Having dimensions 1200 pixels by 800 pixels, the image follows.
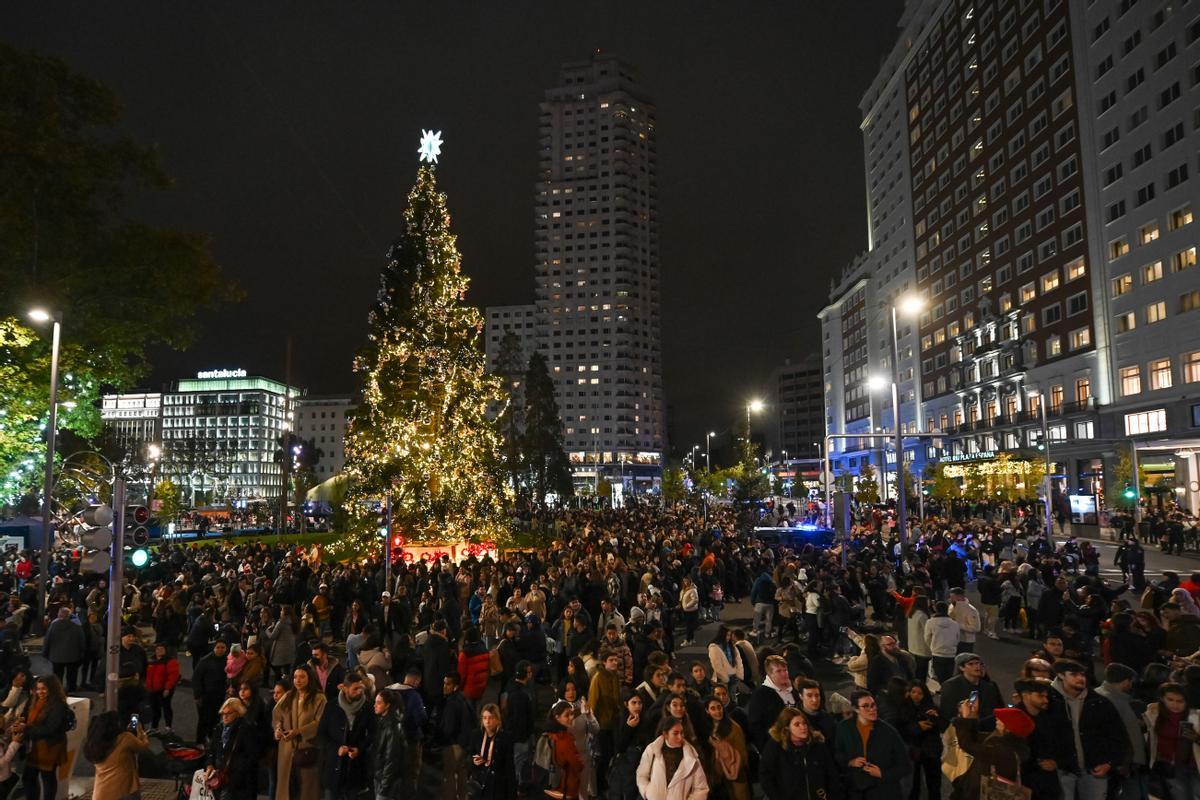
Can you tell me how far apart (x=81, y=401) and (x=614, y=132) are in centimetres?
14569

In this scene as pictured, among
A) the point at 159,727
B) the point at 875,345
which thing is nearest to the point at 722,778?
the point at 159,727

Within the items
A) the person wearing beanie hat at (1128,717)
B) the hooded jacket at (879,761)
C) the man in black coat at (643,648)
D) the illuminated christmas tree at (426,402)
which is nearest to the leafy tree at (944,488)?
the illuminated christmas tree at (426,402)

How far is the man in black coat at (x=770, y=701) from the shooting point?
718 centimetres

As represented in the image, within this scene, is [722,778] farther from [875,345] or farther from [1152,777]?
[875,345]

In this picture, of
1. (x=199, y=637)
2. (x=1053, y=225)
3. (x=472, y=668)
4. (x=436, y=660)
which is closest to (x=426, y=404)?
(x=199, y=637)

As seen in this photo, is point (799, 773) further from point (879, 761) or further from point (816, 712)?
point (816, 712)

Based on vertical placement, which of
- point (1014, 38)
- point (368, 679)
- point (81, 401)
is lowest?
point (368, 679)

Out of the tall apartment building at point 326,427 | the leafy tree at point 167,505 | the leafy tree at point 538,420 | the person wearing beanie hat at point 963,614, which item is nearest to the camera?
the person wearing beanie hat at point 963,614

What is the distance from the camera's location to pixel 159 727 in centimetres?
Answer: 1103

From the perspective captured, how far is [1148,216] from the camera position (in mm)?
48969

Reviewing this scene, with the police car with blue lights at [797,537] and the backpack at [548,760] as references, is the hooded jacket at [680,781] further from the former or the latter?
the police car with blue lights at [797,537]

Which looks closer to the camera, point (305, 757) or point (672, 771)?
point (672, 771)

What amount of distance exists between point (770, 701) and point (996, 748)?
2.09 m

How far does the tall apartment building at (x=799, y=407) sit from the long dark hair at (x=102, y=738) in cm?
16470
